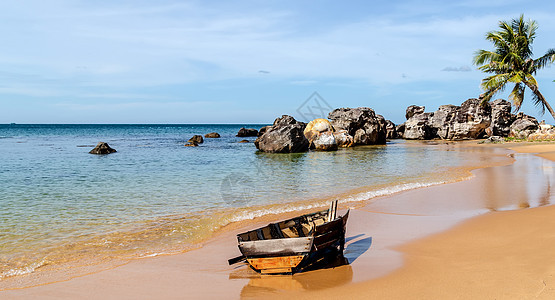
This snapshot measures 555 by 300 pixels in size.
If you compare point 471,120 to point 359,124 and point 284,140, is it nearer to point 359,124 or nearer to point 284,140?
point 359,124

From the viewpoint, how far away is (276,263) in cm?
574

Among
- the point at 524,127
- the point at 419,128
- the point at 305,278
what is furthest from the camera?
the point at 419,128

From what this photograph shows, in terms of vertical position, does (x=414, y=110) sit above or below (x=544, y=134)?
above

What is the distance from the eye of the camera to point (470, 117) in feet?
135

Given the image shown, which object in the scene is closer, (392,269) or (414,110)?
(392,269)

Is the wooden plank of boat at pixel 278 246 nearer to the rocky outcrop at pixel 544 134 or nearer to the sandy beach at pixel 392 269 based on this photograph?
the sandy beach at pixel 392 269

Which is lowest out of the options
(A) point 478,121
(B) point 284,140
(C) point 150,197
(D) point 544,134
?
(C) point 150,197

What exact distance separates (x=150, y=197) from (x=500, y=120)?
4120 cm

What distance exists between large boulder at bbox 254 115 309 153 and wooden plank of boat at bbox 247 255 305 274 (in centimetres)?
2300

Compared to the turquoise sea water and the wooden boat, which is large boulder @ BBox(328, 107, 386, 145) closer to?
the turquoise sea water

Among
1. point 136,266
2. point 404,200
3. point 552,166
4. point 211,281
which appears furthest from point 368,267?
point 552,166

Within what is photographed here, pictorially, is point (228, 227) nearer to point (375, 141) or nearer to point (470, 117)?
point (375, 141)

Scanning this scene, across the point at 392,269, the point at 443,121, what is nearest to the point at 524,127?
the point at 443,121

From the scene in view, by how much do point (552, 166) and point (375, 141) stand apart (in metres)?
19.9
